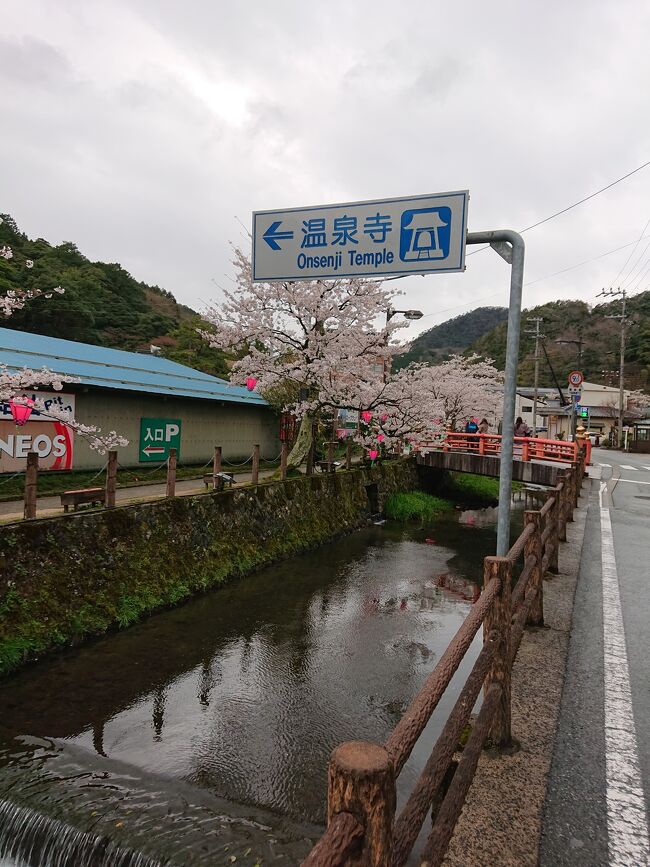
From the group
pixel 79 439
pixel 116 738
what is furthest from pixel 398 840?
pixel 79 439

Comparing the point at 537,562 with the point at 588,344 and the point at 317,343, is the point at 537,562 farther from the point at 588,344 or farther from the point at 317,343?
the point at 588,344

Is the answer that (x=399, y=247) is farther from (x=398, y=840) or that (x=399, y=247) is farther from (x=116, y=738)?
(x=116, y=738)

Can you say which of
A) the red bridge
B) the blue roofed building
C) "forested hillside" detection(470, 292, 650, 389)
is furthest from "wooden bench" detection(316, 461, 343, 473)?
"forested hillside" detection(470, 292, 650, 389)

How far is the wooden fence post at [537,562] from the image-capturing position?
479 cm

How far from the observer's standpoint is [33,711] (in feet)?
20.1

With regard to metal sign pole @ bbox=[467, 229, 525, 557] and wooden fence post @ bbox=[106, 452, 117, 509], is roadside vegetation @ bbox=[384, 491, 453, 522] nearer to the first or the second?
wooden fence post @ bbox=[106, 452, 117, 509]

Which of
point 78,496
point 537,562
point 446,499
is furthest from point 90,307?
point 537,562

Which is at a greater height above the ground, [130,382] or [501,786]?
[130,382]

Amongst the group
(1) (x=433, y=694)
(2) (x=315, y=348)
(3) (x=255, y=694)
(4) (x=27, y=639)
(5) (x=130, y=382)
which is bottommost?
(3) (x=255, y=694)

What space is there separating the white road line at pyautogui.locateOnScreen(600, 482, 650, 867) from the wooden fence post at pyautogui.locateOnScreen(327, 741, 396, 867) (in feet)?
6.14

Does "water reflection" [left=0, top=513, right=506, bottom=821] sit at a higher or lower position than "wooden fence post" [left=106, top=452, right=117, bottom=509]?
lower

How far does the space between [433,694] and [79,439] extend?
554 inches

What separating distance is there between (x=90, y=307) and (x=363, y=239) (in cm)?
5043

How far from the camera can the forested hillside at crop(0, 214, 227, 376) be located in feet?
124
